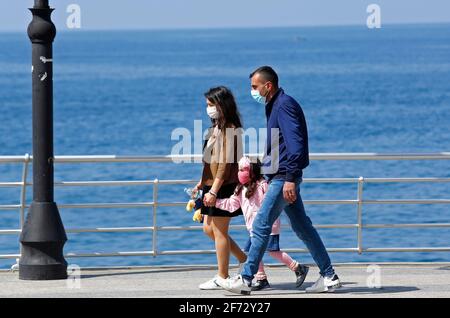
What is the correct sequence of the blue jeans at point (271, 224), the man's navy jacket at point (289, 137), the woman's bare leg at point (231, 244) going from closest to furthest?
the man's navy jacket at point (289, 137) → the blue jeans at point (271, 224) → the woman's bare leg at point (231, 244)

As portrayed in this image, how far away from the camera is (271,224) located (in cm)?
1031

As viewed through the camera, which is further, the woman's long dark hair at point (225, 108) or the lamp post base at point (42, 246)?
the lamp post base at point (42, 246)

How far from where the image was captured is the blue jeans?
33.6 feet

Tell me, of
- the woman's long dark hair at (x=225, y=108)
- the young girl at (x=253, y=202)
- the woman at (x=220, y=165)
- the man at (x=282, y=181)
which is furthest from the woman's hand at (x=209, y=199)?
the woman's long dark hair at (x=225, y=108)

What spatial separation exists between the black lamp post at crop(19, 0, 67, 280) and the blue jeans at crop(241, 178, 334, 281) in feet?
6.37

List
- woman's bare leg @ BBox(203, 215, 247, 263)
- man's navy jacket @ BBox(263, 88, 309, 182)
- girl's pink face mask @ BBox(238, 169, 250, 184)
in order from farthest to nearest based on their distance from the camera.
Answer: woman's bare leg @ BBox(203, 215, 247, 263) < girl's pink face mask @ BBox(238, 169, 250, 184) < man's navy jacket @ BBox(263, 88, 309, 182)

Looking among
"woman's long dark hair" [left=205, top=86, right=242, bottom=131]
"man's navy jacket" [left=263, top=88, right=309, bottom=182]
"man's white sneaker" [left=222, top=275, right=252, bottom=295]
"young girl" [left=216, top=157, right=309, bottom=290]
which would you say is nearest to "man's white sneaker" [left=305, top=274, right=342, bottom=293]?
"young girl" [left=216, top=157, right=309, bottom=290]

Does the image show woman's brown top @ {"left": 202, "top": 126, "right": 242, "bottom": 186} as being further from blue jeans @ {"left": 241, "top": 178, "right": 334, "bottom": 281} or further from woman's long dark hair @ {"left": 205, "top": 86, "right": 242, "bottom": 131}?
blue jeans @ {"left": 241, "top": 178, "right": 334, "bottom": 281}

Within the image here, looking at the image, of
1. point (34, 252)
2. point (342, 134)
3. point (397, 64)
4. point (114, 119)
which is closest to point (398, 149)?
point (342, 134)

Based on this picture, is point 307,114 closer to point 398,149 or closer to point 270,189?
point 398,149

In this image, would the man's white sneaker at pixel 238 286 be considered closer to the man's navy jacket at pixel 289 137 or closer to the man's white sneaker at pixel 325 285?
the man's white sneaker at pixel 325 285

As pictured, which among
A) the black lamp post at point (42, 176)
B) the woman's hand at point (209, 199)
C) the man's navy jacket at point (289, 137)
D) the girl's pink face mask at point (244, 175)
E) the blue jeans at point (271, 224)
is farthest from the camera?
the black lamp post at point (42, 176)

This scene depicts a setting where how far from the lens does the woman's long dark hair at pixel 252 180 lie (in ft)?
34.6

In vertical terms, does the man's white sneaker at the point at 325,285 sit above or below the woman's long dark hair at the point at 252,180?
below
